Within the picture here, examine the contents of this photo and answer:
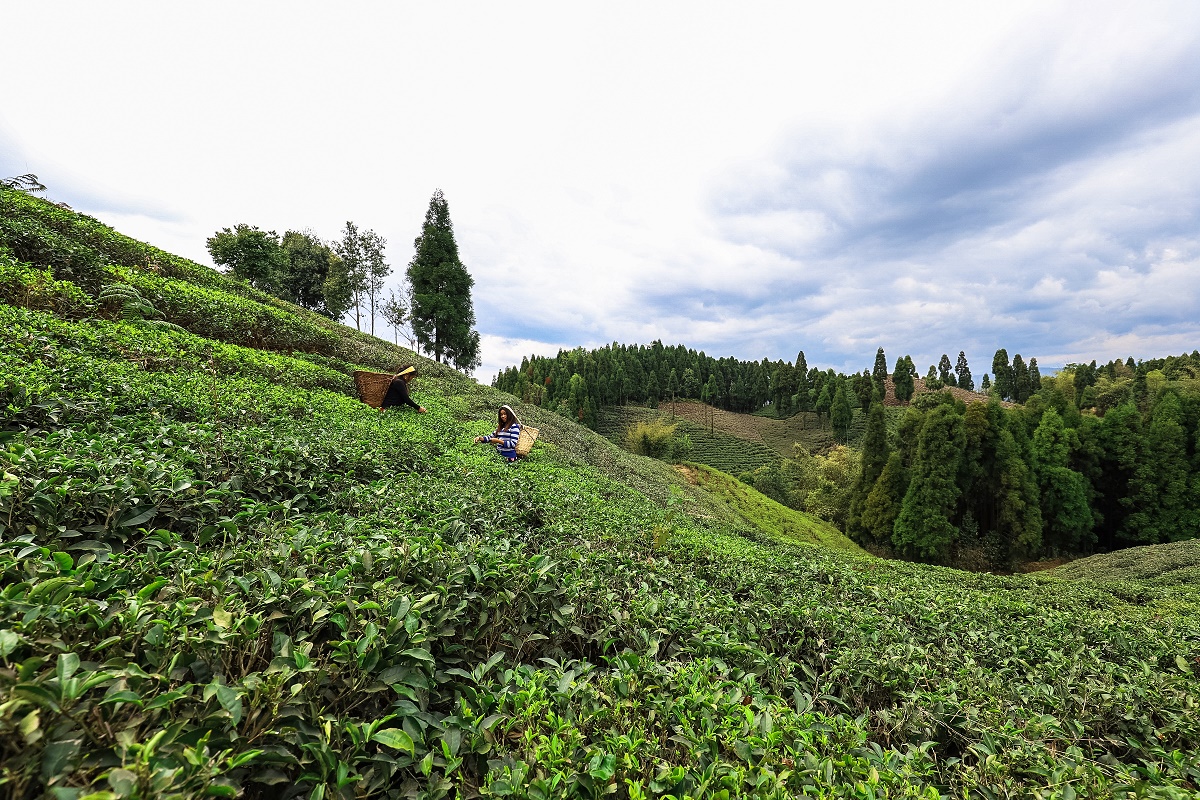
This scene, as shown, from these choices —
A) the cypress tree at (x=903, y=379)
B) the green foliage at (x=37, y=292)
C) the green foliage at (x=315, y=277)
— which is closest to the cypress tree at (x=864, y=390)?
the cypress tree at (x=903, y=379)

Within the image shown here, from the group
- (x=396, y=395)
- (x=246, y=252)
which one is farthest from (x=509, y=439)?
(x=246, y=252)

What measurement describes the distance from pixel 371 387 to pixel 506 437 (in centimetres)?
331

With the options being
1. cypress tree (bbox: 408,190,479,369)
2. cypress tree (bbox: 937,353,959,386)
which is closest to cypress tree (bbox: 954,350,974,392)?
cypress tree (bbox: 937,353,959,386)

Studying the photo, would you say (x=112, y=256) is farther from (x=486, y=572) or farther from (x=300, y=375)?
(x=486, y=572)

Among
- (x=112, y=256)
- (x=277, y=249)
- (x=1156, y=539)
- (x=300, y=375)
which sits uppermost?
(x=277, y=249)

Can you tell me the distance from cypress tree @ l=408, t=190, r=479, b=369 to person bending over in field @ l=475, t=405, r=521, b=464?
20062 mm

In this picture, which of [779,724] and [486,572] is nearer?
[779,724]

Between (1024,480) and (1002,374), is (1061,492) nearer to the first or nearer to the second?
(1024,480)

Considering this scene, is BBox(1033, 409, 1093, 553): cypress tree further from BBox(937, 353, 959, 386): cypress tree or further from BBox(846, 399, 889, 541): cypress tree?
BBox(937, 353, 959, 386): cypress tree

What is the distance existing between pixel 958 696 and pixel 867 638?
601mm

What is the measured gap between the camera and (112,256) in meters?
9.95

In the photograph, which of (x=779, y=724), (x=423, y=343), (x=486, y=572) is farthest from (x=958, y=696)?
(x=423, y=343)

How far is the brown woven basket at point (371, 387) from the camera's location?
31.6 feet

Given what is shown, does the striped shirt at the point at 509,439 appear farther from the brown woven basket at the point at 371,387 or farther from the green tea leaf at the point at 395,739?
the green tea leaf at the point at 395,739
